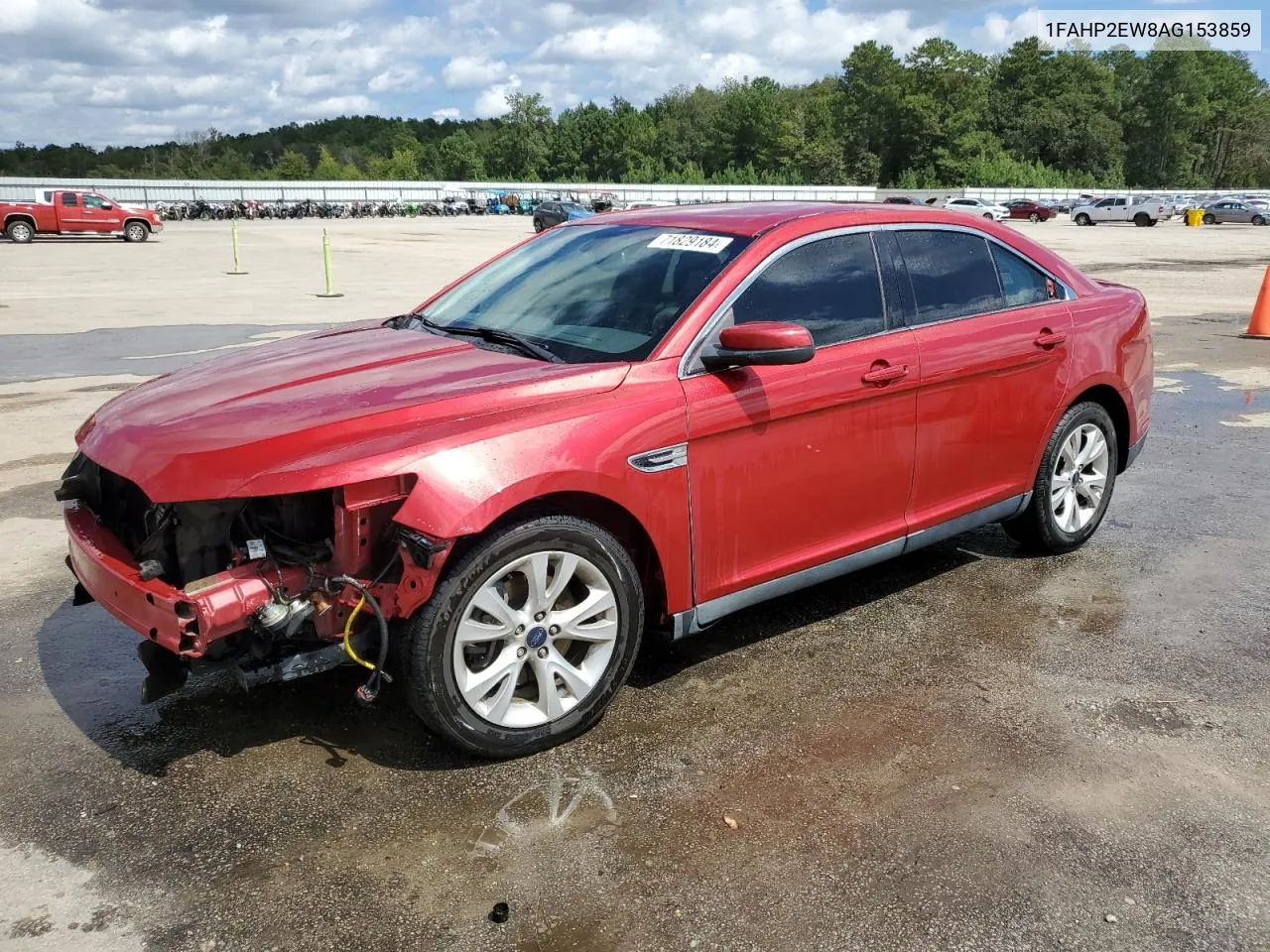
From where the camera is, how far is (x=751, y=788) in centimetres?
320

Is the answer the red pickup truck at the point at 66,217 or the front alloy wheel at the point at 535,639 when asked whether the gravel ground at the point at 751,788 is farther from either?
the red pickup truck at the point at 66,217

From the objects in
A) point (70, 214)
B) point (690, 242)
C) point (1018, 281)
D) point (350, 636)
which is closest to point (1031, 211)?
point (70, 214)

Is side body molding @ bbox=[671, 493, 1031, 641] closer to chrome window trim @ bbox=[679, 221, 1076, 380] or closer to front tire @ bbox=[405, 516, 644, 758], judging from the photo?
front tire @ bbox=[405, 516, 644, 758]

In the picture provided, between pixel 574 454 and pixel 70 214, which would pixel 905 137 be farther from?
pixel 574 454

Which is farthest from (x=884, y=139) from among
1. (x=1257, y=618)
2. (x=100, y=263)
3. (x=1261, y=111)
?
(x=1257, y=618)

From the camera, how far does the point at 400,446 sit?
9.86ft

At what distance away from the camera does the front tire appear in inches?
121

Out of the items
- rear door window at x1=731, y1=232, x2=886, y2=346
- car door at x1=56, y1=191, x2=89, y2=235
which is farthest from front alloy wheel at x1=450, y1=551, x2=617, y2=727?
car door at x1=56, y1=191, x2=89, y2=235

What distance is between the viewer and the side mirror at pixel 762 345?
343cm

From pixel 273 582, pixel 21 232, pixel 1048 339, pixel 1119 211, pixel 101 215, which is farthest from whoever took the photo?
pixel 1119 211

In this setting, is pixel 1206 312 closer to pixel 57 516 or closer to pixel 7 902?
pixel 57 516

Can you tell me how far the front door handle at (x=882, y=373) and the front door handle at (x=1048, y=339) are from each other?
1.00 m

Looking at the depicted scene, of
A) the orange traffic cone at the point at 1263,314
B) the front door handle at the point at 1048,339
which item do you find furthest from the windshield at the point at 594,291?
Answer: the orange traffic cone at the point at 1263,314

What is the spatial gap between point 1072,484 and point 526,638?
10.5 feet
